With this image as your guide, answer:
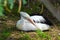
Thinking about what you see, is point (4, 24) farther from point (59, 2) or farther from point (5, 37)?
point (59, 2)

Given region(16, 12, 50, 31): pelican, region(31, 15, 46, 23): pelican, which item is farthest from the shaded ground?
region(31, 15, 46, 23): pelican

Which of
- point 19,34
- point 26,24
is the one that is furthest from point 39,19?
point 19,34

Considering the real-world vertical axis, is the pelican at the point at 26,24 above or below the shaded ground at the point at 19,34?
above

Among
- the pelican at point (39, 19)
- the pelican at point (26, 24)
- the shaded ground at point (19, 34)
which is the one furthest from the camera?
the pelican at point (39, 19)

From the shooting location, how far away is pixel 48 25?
3.50m

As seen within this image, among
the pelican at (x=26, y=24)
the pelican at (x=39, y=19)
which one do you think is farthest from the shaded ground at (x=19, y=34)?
the pelican at (x=39, y=19)

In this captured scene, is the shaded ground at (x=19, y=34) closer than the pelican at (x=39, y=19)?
Yes

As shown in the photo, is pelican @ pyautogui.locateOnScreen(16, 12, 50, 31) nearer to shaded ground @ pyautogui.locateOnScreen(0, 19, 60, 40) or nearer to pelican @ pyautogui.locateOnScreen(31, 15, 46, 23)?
shaded ground @ pyautogui.locateOnScreen(0, 19, 60, 40)

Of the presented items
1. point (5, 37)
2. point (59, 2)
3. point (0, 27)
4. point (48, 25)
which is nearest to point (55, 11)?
point (59, 2)

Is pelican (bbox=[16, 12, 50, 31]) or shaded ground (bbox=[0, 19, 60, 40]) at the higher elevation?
pelican (bbox=[16, 12, 50, 31])

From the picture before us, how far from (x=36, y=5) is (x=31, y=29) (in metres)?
1.38

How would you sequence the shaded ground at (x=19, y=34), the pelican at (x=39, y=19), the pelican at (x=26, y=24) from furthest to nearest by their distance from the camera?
the pelican at (x=39, y=19), the pelican at (x=26, y=24), the shaded ground at (x=19, y=34)

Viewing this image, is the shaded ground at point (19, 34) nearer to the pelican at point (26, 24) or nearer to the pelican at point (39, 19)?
the pelican at point (26, 24)

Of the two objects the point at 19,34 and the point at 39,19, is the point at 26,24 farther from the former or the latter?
the point at 39,19
